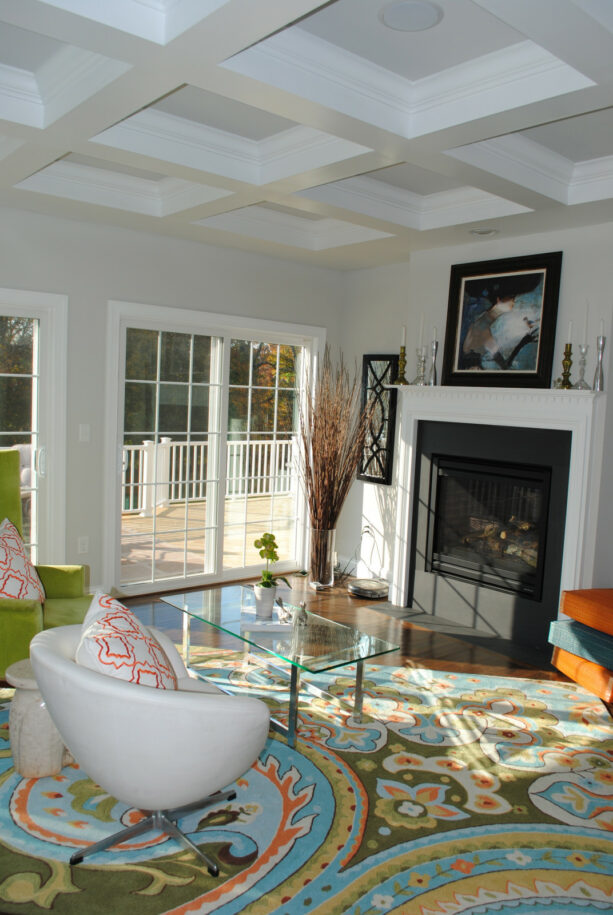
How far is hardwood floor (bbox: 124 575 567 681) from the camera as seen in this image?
440cm

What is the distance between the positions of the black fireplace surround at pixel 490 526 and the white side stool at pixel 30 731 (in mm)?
3072

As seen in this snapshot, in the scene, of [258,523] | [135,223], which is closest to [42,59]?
[135,223]

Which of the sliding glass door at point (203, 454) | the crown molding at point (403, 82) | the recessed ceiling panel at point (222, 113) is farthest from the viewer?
the sliding glass door at point (203, 454)

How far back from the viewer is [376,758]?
324 centimetres

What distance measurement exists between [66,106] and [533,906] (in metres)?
3.42

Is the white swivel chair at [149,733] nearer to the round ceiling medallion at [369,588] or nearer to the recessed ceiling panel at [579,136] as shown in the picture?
the recessed ceiling panel at [579,136]

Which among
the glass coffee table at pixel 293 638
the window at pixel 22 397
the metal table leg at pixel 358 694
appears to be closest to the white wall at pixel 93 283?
the window at pixel 22 397

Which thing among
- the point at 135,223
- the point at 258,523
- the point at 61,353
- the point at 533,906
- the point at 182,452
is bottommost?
the point at 533,906

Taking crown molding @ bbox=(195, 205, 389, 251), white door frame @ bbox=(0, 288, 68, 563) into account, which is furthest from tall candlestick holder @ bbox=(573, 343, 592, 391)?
white door frame @ bbox=(0, 288, 68, 563)

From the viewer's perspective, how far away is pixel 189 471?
5.72 m

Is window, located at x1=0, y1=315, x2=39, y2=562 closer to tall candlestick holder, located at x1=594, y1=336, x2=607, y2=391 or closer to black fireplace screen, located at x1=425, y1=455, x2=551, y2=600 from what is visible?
black fireplace screen, located at x1=425, y1=455, x2=551, y2=600

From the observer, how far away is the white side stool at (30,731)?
9.45ft

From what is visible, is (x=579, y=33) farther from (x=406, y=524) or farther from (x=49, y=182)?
(x=406, y=524)

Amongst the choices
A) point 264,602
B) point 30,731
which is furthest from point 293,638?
point 30,731
